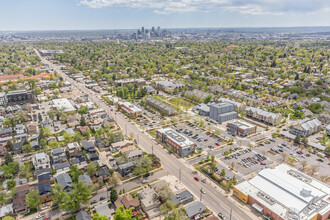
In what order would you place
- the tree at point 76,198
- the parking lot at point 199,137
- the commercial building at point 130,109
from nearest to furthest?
the tree at point 76,198 → the parking lot at point 199,137 → the commercial building at point 130,109

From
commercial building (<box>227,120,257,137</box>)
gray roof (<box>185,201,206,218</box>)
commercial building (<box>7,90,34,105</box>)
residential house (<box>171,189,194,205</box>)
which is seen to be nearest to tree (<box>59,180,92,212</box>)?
residential house (<box>171,189,194,205</box>)

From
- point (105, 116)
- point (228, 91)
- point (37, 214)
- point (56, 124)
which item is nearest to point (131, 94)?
point (105, 116)

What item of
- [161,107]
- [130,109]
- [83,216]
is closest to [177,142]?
[83,216]

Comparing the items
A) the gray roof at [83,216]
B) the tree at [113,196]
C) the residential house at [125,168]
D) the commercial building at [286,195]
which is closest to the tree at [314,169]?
the commercial building at [286,195]

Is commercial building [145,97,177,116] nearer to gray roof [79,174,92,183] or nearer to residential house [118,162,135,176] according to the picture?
→ residential house [118,162,135,176]

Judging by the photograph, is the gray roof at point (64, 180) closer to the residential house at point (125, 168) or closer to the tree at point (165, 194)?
the residential house at point (125, 168)
